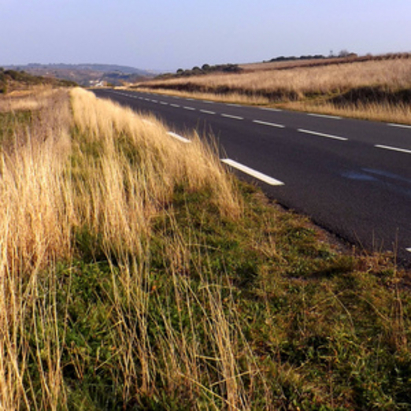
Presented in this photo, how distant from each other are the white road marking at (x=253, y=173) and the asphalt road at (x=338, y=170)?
0.5 inches

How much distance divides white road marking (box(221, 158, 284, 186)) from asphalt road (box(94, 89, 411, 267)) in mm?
13

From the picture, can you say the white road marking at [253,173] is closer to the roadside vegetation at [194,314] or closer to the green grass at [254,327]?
the roadside vegetation at [194,314]

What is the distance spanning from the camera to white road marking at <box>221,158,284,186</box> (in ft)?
20.5

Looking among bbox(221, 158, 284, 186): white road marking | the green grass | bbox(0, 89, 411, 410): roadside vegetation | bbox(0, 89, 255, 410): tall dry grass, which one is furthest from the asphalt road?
bbox(0, 89, 255, 410): tall dry grass

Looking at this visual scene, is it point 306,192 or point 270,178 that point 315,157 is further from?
point 306,192

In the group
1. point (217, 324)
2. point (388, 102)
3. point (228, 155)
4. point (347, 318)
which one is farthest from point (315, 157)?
point (388, 102)

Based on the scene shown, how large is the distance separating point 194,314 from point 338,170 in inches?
187

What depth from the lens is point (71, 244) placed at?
381cm

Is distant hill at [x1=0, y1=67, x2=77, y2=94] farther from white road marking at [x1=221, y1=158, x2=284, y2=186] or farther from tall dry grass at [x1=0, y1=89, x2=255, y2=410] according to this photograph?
tall dry grass at [x1=0, y1=89, x2=255, y2=410]

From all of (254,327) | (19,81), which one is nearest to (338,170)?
(254,327)

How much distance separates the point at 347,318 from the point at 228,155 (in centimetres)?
593

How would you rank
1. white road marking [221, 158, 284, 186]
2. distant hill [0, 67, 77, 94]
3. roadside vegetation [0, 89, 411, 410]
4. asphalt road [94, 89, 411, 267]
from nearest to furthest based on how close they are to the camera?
roadside vegetation [0, 89, 411, 410] → asphalt road [94, 89, 411, 267] → white road marking [221, 158, 284, 186] → distant hill [0, 67, 77, 94]

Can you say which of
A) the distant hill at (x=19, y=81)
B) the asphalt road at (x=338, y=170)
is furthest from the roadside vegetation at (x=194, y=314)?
the distant hill at (x=19, y=81)

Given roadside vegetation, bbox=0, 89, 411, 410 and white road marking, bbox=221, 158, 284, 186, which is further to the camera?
white road marking, bbox=221, 158, 284, 186
